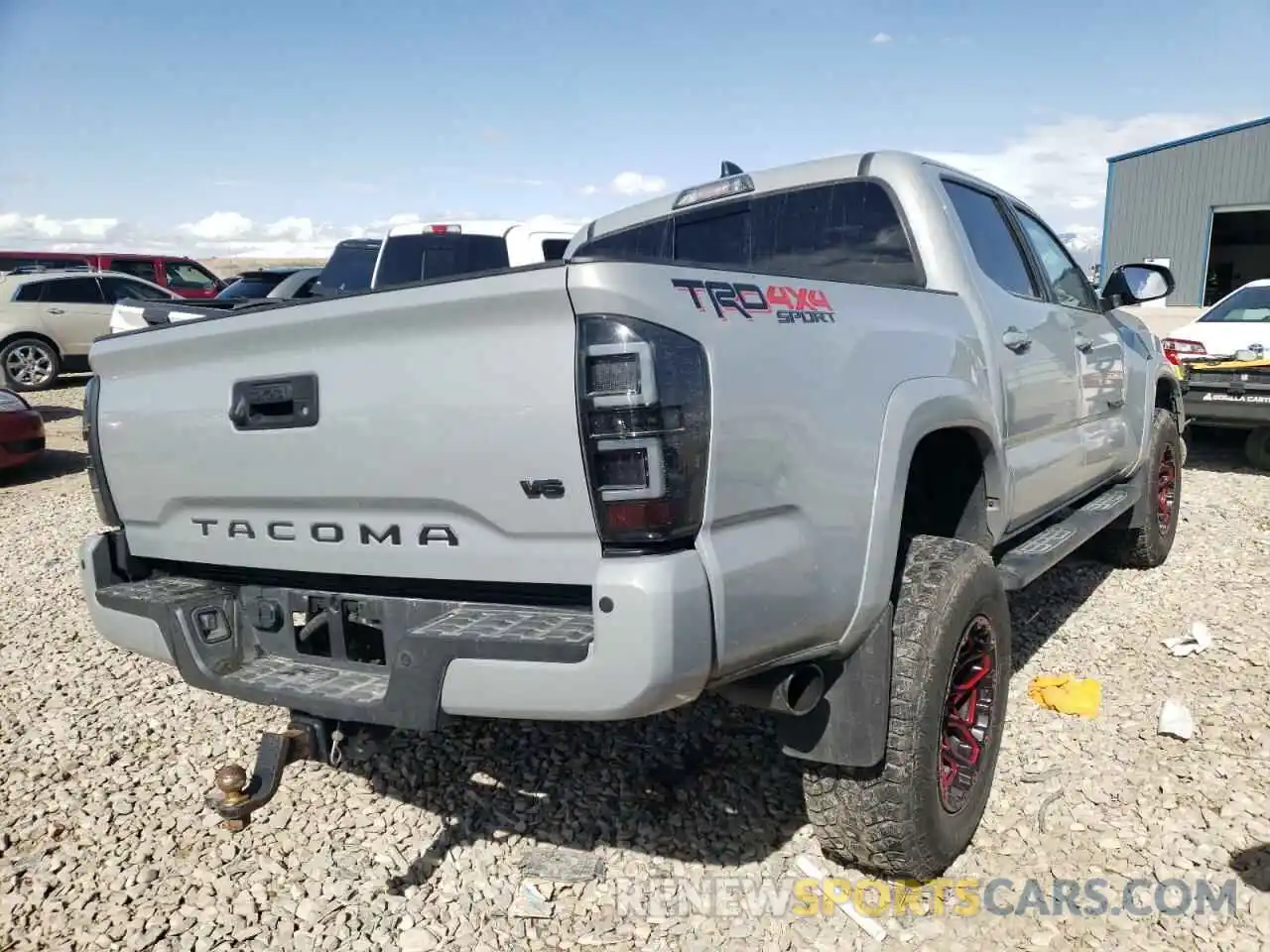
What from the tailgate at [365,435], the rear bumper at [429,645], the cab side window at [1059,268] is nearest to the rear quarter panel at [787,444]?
Result: the rear bumper at [429,645]

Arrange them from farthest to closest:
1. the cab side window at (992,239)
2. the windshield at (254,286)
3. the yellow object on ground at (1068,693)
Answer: the windshield at (254,286)
the yellow object on ground at (1068,693)
the cab side window at (992,239)

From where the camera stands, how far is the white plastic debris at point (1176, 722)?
11.0 feet

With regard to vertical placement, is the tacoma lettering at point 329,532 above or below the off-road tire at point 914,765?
above

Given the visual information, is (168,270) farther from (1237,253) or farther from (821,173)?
(1237,253)

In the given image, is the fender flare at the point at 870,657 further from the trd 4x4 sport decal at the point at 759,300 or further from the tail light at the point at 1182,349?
the tail light at the point at 1182,349

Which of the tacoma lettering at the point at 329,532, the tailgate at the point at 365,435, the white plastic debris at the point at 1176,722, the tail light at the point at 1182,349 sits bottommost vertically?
the white plastic debris at the point at 1176,722

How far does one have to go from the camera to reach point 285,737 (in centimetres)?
232

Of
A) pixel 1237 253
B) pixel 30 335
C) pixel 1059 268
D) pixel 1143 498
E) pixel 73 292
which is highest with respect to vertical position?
pixel 73 292

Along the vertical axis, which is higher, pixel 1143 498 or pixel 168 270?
pixel 168 270

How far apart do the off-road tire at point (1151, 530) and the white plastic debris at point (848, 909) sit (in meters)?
3.29

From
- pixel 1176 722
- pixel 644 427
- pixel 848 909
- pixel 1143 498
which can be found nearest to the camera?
pixel 644 427

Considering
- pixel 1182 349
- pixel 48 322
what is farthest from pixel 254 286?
pixel 1182 349

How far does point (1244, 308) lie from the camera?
902 cm

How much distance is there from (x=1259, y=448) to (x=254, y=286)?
12146 millimetres
